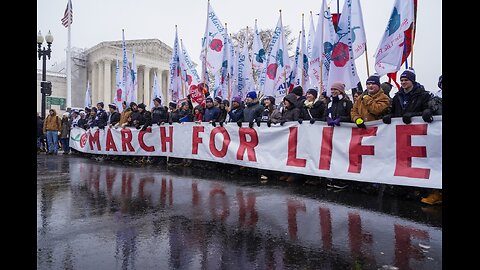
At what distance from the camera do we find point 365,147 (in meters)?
6.68

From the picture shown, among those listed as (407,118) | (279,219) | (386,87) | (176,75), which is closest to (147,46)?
(176,75)

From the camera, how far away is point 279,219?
4.96 meters

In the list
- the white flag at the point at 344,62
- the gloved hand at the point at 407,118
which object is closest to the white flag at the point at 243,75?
the white flag at the point at 344,62

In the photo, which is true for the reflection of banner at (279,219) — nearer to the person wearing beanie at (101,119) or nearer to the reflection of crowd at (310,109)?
the reflection of crowd at (310,109)

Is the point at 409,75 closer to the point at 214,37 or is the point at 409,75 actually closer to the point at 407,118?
the point at 407,118

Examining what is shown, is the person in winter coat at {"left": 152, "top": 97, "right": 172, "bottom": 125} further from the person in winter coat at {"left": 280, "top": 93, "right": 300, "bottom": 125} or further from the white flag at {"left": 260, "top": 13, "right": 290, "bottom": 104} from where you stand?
the person in winter coat at {"left": 280, "top": 93, "right": 300, "bottom": 125}

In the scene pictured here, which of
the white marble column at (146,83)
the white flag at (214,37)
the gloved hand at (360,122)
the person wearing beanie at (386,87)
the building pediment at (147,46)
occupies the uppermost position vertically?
the building pediment at (147,46)

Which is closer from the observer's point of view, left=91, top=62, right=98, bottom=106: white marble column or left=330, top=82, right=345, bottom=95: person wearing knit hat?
left=330, top=82, right=345, bottom=95: person wearing knit hat

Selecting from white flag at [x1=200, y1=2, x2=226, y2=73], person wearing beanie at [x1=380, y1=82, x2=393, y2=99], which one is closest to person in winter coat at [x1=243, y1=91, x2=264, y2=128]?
person wearing beanie at [x1=380, y1=82, x2=393, y2=99]

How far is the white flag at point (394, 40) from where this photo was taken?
7.30 metres

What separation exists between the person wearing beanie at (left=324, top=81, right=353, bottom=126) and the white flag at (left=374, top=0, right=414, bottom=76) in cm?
84

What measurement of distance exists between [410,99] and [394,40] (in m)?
1.67

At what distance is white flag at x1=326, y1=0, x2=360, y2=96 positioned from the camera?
7.82m
